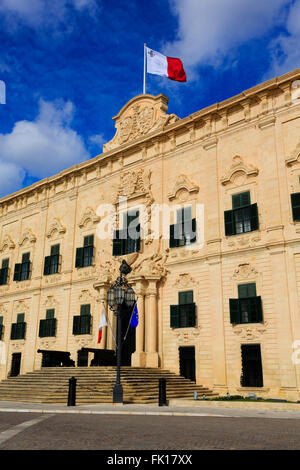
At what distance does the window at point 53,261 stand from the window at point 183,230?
31.5ft

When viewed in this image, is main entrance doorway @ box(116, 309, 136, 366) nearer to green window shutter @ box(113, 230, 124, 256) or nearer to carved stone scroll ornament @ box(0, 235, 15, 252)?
green window shutter @ box(113, 230, 124, 256)

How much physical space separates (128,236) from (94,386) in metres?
9.72

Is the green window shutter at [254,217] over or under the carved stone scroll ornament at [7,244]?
under

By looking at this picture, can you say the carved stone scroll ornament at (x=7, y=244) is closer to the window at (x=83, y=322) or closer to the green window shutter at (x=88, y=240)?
the green window shutter at (x=88, y=240)

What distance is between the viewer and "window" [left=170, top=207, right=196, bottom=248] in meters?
22.6

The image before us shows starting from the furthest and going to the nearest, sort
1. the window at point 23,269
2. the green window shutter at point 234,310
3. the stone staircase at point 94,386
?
the window at point 23,269 < the green window shutter at point 234,310 < the stone staircase at point 94,386

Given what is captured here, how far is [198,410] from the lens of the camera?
1398 centimetres

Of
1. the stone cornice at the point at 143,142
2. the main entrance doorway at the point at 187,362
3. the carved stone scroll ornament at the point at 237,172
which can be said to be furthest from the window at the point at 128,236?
the main entrance doorway at the point at 187,362

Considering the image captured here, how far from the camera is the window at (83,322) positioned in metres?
25.5

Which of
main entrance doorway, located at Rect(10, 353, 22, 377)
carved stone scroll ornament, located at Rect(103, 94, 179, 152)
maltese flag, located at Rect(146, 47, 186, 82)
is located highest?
maltese flag, located at Rect(146, 47, 186, 82)

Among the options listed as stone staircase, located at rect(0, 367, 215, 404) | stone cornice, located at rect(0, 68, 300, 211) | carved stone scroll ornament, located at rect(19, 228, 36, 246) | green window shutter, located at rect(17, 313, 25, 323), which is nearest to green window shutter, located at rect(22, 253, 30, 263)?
carved stone scroll ornament, located at rect(19, 228, 36, 246)

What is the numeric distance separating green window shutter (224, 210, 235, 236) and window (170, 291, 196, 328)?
368 centimetres

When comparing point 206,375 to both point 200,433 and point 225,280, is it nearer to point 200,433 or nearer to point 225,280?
point 225,280
